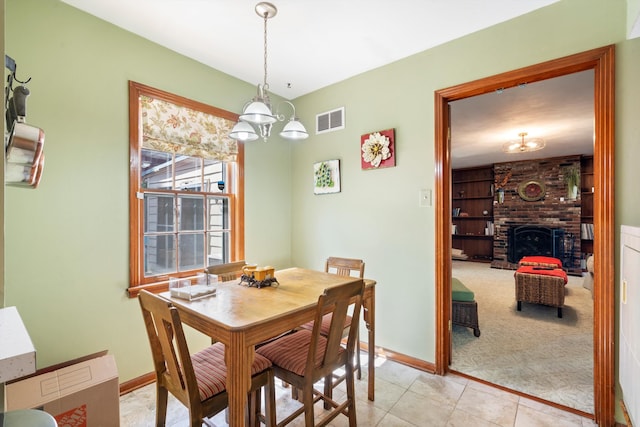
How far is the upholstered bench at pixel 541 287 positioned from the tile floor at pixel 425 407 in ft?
7.00

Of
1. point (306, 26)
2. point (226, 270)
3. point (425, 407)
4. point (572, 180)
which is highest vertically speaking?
point (306, 26)

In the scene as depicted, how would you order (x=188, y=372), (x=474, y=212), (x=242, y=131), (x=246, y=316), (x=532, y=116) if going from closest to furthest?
(x=188, y=372)
(x=246, y=316)
(x=242, y=131)
(x=532, y=116)
(x=474, y=212)

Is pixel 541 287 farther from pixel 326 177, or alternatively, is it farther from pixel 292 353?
pixel 292 353

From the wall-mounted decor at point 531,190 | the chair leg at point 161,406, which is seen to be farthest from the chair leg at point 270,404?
the wall-mounted decor at point 531,190

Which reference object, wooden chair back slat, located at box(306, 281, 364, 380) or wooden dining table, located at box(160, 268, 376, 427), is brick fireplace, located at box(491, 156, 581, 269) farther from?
wooden chair back slat, located at box(306, 281, 364, 380)

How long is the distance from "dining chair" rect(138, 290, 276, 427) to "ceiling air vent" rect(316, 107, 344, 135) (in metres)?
2.35

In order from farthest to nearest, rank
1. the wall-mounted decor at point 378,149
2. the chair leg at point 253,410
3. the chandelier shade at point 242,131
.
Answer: the wall-mounted decor at point 378,149 → the chandelier shade at point 242,131 → the chair leg at point 253,410

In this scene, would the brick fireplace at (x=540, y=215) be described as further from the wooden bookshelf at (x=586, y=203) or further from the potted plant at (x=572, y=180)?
the wooden bookshelf at (x=586, y=203)

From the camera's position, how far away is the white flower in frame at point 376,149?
2.74 meters

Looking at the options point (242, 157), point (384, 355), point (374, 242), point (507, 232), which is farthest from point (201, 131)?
point (507, 232)

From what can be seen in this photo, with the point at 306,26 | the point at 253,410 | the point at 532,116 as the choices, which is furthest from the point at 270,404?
the point at 532,116

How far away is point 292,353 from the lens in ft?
5.48

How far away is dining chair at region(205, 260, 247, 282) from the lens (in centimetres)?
230

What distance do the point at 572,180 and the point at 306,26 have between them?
7143mm
